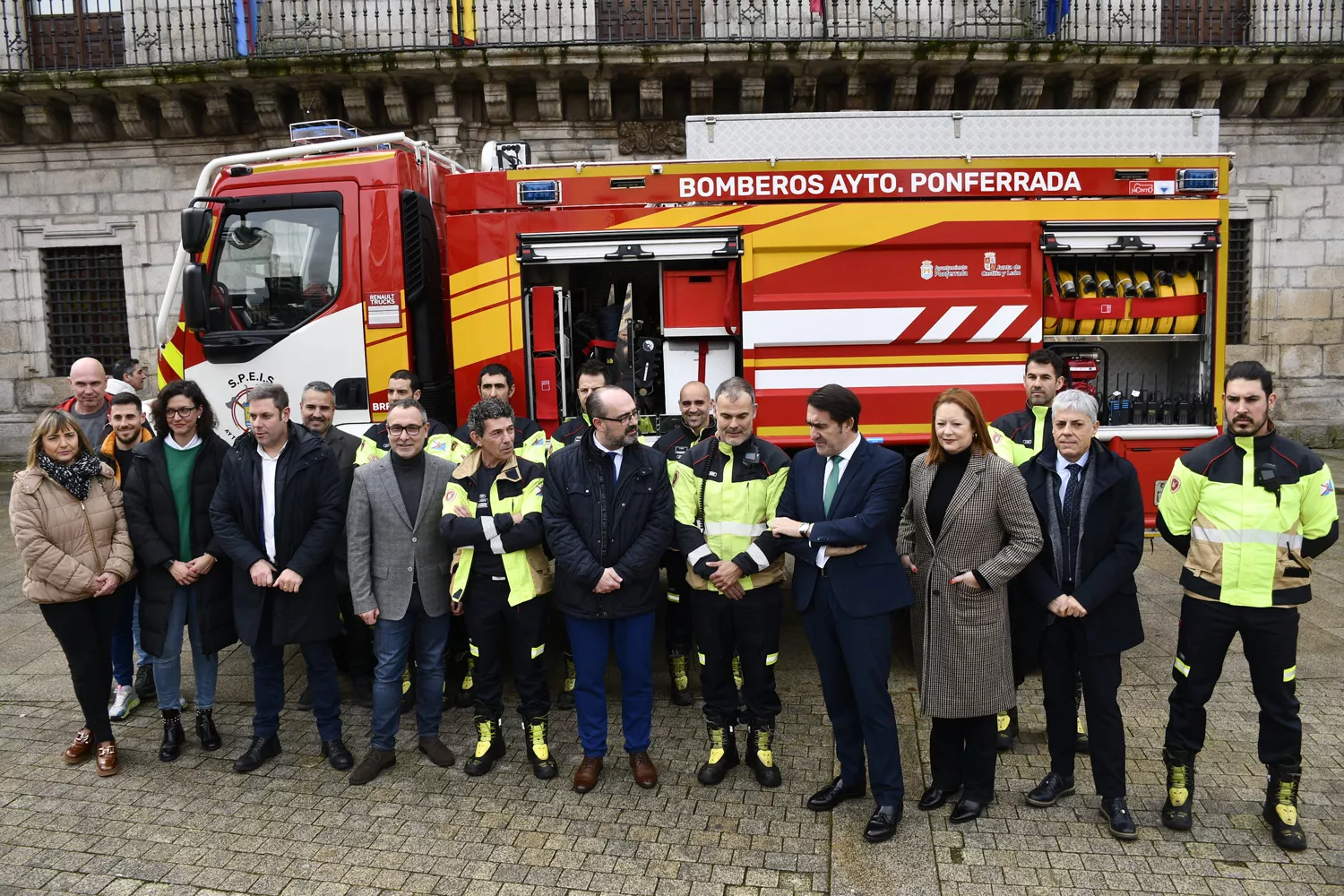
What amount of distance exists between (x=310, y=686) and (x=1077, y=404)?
3.87 metres

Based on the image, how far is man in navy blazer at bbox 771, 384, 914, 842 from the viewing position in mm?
3754

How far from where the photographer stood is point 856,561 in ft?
12.4

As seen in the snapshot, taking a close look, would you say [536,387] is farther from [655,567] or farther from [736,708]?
[736,708]

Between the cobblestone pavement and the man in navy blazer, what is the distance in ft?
1.22

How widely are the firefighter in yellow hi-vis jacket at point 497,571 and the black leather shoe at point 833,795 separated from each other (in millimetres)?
1268

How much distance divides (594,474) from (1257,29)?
1424 cm

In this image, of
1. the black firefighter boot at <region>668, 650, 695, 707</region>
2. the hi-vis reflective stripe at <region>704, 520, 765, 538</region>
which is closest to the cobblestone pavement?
the black firefighter boot at <region>668, 650, 695, 707</region>

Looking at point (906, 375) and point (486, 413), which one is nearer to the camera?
point (486, 413)

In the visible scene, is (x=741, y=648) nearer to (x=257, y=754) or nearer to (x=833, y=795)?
(x=833, y=795)

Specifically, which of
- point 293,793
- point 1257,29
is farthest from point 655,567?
point 1257,29

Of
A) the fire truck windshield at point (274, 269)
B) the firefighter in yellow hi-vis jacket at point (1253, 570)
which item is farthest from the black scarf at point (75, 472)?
the firefighter in yellow hi-vis jacket at point (1253, 570)

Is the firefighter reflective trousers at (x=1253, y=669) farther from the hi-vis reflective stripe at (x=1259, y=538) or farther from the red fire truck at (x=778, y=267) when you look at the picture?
the red fire truck at (x=778, y=267)

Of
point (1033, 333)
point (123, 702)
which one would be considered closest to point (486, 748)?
point (123, 702)

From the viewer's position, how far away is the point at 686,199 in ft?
18.7
